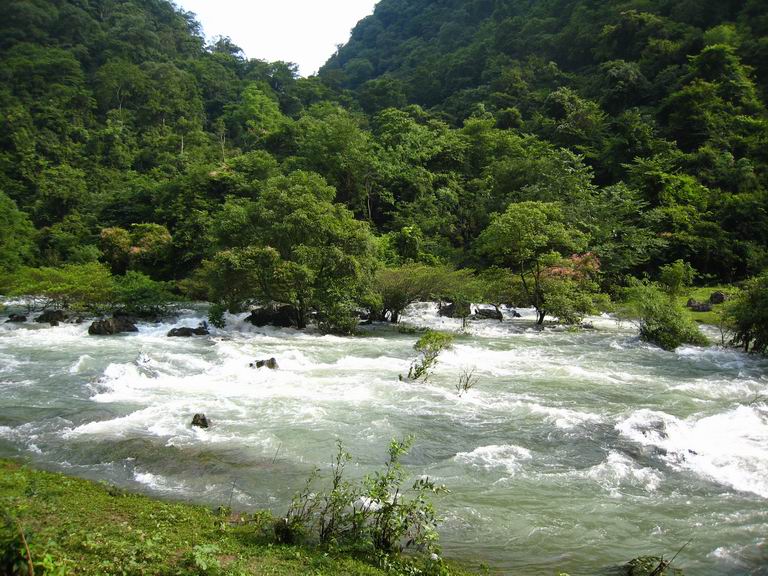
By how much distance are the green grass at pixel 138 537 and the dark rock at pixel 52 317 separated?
680 inches

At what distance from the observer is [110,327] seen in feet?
68.1

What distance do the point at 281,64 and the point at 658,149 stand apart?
6156cm

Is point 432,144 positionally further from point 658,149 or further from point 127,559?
point 127,559

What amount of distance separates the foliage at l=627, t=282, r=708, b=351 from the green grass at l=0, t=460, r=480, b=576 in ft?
51.9

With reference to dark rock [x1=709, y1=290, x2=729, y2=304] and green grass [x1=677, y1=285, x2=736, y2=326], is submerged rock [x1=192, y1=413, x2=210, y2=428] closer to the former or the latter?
green grass [x1=677, y1=285, x2=736, y2=326]

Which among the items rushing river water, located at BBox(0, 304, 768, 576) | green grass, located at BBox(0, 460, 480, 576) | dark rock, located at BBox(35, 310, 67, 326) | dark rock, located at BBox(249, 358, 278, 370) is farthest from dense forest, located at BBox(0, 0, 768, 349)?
green grass, located at BBox(0, 460, 480, 576)

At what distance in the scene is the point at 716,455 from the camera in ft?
30.6

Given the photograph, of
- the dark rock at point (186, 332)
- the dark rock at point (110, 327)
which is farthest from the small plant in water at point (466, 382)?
the dark rock at point (110, 327)

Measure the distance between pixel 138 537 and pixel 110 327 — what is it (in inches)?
671

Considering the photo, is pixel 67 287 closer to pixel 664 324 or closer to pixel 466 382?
pixel 466 382

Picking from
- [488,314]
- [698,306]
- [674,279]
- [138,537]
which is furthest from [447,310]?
[138,537]

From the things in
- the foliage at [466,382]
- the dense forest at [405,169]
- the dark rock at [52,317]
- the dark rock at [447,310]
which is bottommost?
the dark rock at [52,317]

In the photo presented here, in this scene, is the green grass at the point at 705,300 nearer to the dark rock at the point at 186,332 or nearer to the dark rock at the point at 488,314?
the dark rock at the point at 488,314

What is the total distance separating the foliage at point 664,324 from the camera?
1872 centimetres
